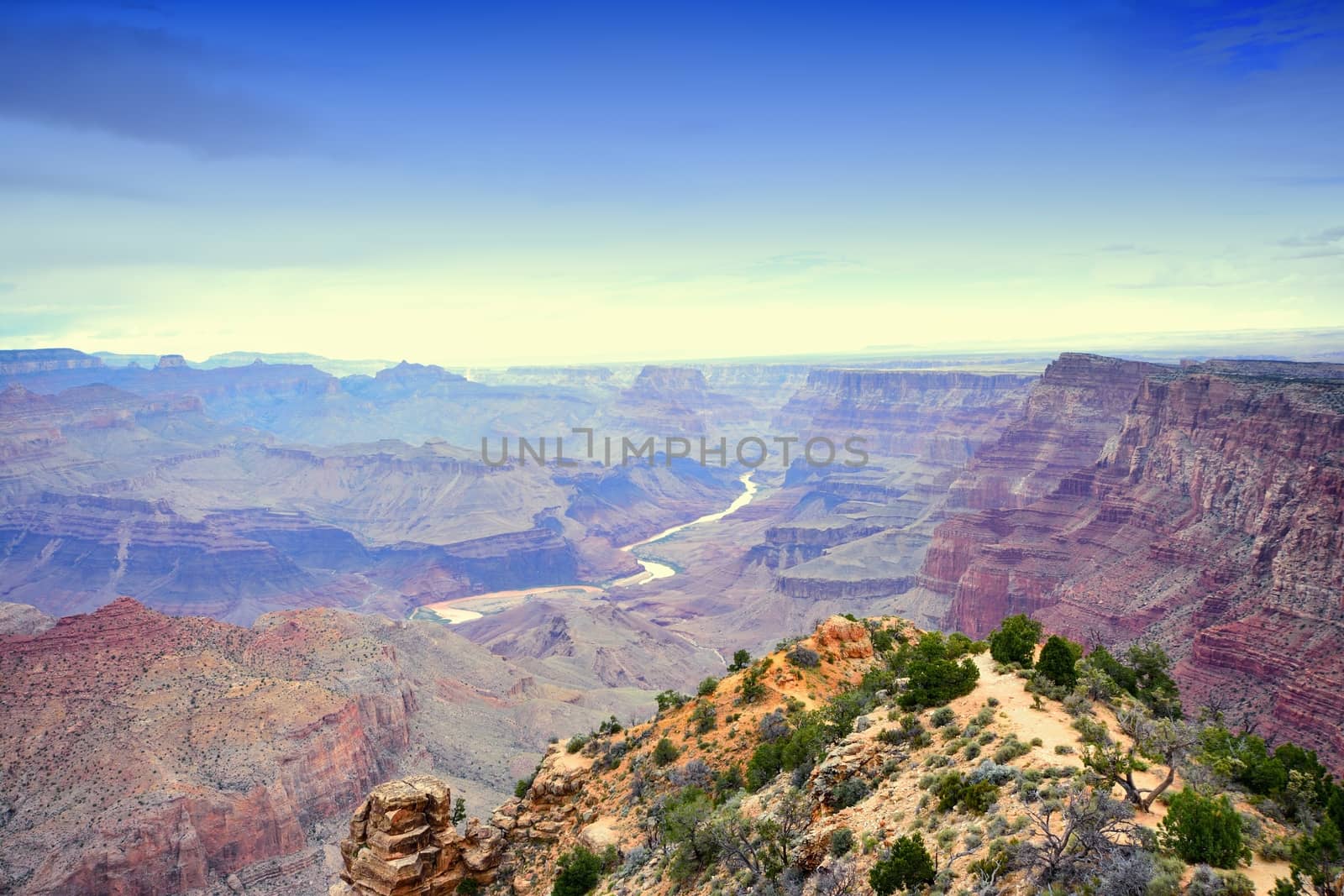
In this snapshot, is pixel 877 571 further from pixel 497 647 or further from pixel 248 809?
pixel 248 809

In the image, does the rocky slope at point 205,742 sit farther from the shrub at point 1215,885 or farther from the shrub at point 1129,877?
the shrub at point 1215,885

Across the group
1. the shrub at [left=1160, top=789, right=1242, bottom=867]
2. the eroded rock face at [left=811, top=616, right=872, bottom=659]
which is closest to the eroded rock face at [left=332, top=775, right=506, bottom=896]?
the eroded rock face at [left=811, top=616, right=872, bottom=659]

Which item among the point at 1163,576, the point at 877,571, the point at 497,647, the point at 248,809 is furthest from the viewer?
the point at 877,571

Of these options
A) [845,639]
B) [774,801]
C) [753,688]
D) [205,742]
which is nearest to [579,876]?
[774,801]

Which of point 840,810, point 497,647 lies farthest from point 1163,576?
point 497,647

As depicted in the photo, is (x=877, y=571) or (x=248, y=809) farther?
(x=877, y=571)

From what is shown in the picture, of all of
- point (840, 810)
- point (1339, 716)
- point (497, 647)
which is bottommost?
point (497, 647)

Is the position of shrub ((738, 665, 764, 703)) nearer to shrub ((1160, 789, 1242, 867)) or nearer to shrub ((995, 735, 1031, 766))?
shrub ((995, 735, 1031, 766))

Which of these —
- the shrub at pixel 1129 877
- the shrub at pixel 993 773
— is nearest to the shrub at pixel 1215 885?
the shrub at pixel 1129 877
